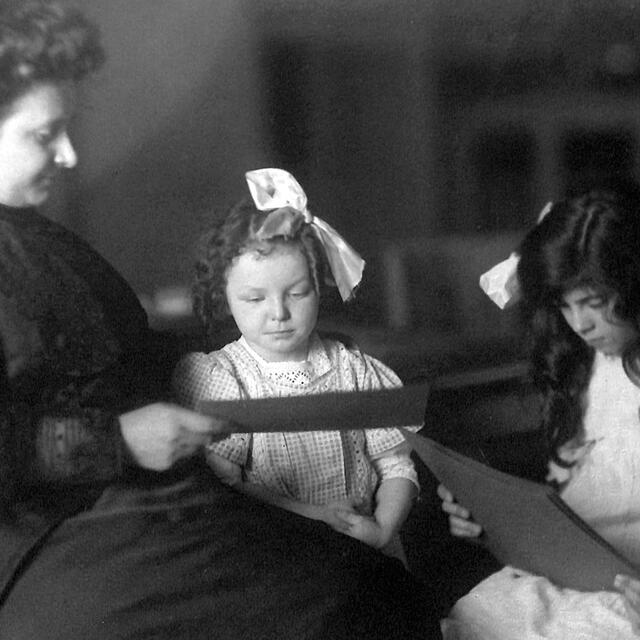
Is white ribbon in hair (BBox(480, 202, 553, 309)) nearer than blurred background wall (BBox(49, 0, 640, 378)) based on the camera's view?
No

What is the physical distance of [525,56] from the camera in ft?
3.50

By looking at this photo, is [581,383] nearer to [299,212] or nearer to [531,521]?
[531,521]

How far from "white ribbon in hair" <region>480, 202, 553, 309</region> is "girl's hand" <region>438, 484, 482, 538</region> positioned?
0.24 m

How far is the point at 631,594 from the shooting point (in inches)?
37.0

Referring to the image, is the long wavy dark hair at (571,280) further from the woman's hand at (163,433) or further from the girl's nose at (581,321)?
the woman's hand at (163,433)

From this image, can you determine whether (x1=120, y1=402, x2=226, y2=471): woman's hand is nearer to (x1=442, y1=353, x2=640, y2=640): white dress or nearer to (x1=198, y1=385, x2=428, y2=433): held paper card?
(x1=198, y1=385, x2=428, y2=433): held paper card

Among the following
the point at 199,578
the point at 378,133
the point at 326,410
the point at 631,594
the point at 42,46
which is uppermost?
the point at 42,46

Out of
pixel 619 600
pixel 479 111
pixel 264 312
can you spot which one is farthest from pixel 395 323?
pixel 619 600

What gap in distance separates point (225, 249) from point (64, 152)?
0.18 metres

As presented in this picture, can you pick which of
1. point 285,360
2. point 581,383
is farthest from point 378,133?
point 581,383

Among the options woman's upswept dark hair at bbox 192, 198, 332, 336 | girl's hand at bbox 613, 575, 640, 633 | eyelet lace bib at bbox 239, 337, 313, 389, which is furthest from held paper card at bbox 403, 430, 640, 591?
woman's upswept dark hair at bbox 192, 198, 332, 336

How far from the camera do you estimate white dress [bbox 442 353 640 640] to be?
37.2 inches

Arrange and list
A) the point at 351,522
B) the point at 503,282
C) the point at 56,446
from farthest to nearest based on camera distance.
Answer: the point at 503,282
the point at 351,522
the point at 56,446

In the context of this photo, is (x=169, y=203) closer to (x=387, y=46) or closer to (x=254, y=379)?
(x=254, y=379)
